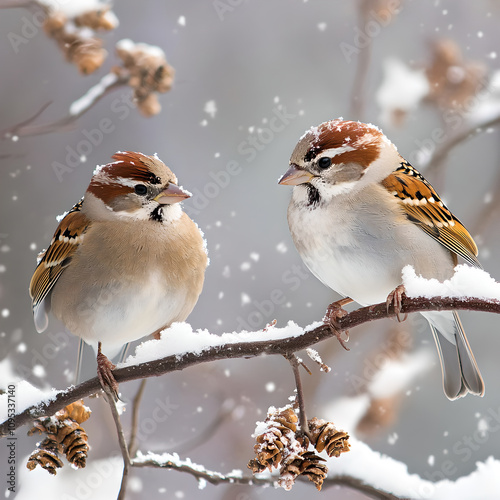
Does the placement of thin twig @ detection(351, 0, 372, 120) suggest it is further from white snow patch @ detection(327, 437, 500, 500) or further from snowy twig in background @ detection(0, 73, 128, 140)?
white snow patch @ detection(327, 437, 500, 500)

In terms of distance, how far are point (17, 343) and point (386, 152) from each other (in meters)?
1.84

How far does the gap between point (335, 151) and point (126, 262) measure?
0.53 metres

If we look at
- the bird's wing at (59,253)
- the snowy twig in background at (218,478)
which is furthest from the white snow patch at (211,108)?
the snowy twig in background at (218,478)

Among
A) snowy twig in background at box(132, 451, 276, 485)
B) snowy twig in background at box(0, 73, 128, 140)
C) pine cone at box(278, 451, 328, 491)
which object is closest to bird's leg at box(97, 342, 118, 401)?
snowy twig in background at box(132, 451, 276, 485)

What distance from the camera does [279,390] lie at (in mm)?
2688

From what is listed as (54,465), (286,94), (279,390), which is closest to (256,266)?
(279,390)

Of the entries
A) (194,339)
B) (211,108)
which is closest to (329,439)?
(194,339)

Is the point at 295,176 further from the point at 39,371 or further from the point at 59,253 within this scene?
the point at 39,371

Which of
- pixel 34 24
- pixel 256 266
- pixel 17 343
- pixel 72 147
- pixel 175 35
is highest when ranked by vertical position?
pixel 175 35

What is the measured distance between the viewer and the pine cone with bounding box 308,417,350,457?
3.57ft

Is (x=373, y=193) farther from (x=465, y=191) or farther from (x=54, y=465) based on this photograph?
(x=465, y=191)

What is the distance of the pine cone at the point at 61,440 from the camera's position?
121 cm

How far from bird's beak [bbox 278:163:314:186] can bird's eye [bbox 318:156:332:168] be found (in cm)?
3

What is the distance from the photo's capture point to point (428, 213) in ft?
4.93
